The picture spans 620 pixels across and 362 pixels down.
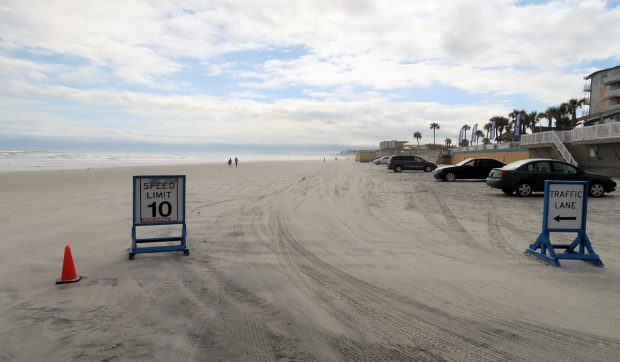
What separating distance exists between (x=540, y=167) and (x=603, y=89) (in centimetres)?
7498

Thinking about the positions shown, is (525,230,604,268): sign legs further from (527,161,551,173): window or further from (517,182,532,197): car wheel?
(527,161,551,173): window

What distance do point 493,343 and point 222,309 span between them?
2740 millimetres

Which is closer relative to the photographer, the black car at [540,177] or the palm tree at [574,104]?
the black car at [540,177]

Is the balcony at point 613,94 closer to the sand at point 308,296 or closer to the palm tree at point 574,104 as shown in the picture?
the palm tree at point 574,104

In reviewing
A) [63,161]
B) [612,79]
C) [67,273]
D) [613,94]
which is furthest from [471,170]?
[612,79]

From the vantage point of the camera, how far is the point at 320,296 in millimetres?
4812

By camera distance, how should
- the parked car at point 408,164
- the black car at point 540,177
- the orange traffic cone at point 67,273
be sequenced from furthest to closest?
the parked car at point 408,164 → the black car at point 540,177 → the orange traffic cone at point 67,273

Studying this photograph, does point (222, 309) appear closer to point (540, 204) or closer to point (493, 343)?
point (493, 343)

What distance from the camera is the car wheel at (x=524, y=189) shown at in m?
14.8

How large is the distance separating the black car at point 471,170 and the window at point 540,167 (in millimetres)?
7940

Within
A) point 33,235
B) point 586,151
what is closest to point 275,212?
point 33,235

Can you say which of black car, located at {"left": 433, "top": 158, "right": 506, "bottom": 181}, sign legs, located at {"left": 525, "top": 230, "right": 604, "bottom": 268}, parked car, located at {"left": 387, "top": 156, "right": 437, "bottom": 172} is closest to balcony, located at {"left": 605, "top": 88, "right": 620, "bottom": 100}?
parked car, located at {"left": 387, "top": 156, "right": 437, "bottom": 172}

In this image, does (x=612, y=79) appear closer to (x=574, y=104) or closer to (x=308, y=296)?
(x=574, y=104)

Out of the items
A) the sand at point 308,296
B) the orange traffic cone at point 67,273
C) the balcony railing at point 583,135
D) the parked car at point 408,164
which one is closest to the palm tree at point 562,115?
the balcony railing at point 583,135
